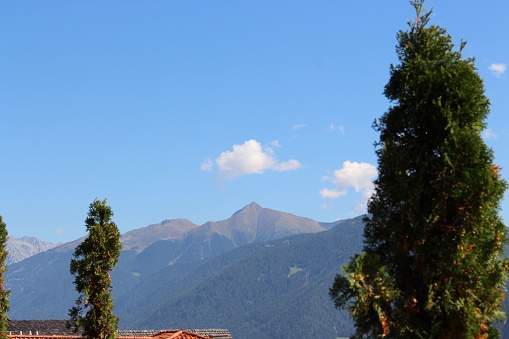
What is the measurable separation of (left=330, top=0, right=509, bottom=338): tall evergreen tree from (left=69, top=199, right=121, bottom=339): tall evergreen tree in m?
14.0

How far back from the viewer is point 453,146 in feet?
47.5

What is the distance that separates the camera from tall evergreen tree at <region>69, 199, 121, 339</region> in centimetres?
2594

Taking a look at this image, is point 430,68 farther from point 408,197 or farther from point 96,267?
point 96,267

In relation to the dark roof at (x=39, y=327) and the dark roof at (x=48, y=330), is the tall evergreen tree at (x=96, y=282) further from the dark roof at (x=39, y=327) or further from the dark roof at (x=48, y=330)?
the dark roof at (x=39, y=327)

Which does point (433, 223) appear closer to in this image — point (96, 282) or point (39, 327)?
point (96, 282)

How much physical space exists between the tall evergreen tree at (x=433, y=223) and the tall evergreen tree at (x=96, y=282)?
45.8ft

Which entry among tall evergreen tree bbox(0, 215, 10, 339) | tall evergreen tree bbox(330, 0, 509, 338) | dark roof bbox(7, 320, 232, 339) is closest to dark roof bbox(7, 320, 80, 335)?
dark roof bbox(7, 320, 232, 339)

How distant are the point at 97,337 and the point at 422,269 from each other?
15.7 m

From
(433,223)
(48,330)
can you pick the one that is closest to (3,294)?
(48,330)

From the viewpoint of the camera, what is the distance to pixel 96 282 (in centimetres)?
2609

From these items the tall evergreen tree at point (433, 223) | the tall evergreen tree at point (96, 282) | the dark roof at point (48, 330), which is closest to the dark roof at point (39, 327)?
the dark roof at point (48, 330)

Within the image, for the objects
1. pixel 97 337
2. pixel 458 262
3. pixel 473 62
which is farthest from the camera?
pixel 97 337

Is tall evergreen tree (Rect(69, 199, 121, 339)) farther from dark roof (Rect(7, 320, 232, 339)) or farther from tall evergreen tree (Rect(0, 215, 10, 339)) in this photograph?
dark roof (Rect(7, 320, 232, 339))

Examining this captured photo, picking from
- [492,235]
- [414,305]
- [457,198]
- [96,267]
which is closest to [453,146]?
[457,198]
